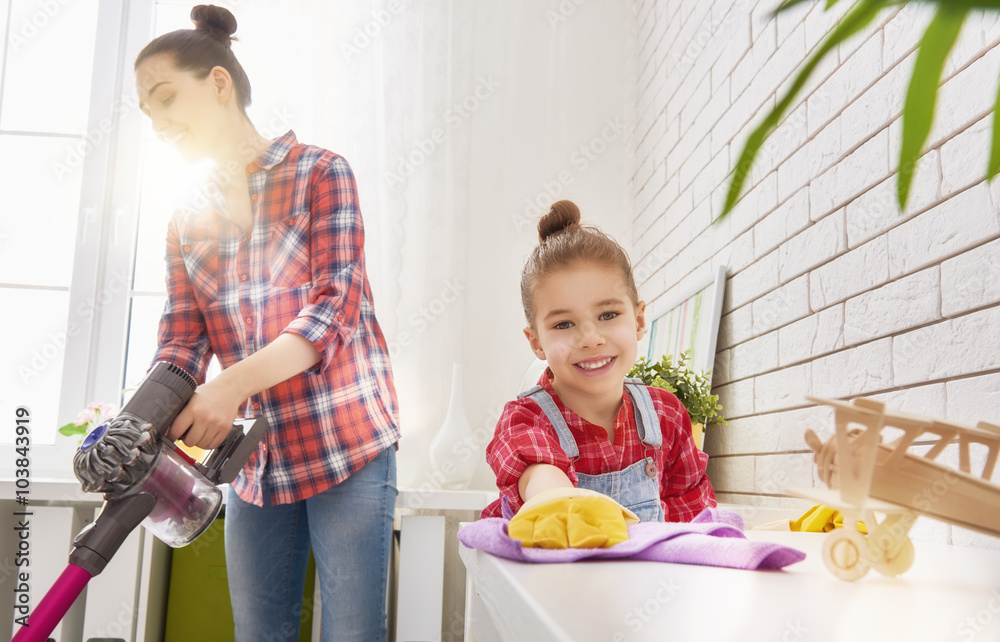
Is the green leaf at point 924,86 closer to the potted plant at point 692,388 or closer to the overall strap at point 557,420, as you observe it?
the overall strap at point 557,420

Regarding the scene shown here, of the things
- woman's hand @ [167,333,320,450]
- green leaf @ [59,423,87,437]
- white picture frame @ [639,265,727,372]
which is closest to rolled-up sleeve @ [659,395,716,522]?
white picture frame @ [639,265,727,372]

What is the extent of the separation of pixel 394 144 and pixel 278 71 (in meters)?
0.48

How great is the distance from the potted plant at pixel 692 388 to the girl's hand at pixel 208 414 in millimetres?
784

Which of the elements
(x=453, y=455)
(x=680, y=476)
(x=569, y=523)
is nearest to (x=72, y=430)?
(x=453, y=455)

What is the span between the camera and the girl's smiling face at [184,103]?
50.4 inches

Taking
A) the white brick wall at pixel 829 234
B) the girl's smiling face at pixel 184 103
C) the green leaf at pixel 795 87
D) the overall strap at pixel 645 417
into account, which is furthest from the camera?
the girl's smiling face at pixel 184 103

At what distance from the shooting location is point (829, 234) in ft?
3.63

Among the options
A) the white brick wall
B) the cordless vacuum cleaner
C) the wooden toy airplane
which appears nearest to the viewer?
the wooden toy airplane

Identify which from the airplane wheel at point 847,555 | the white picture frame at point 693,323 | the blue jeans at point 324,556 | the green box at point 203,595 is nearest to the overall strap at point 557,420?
the blue jeans at point 324,556

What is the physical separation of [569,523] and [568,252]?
570 millimetres

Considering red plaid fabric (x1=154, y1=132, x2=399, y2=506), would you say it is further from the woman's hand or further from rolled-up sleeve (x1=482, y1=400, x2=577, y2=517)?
rolled-up sleeve (x1=482, y1=400, x2=577, y2=517)

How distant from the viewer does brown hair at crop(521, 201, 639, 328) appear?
1051 millimetres

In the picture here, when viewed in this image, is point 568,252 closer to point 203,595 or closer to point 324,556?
point 324,556

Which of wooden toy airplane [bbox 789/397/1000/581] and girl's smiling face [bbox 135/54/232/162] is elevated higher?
girl's smiling face [bbox 135/54/232/162]
